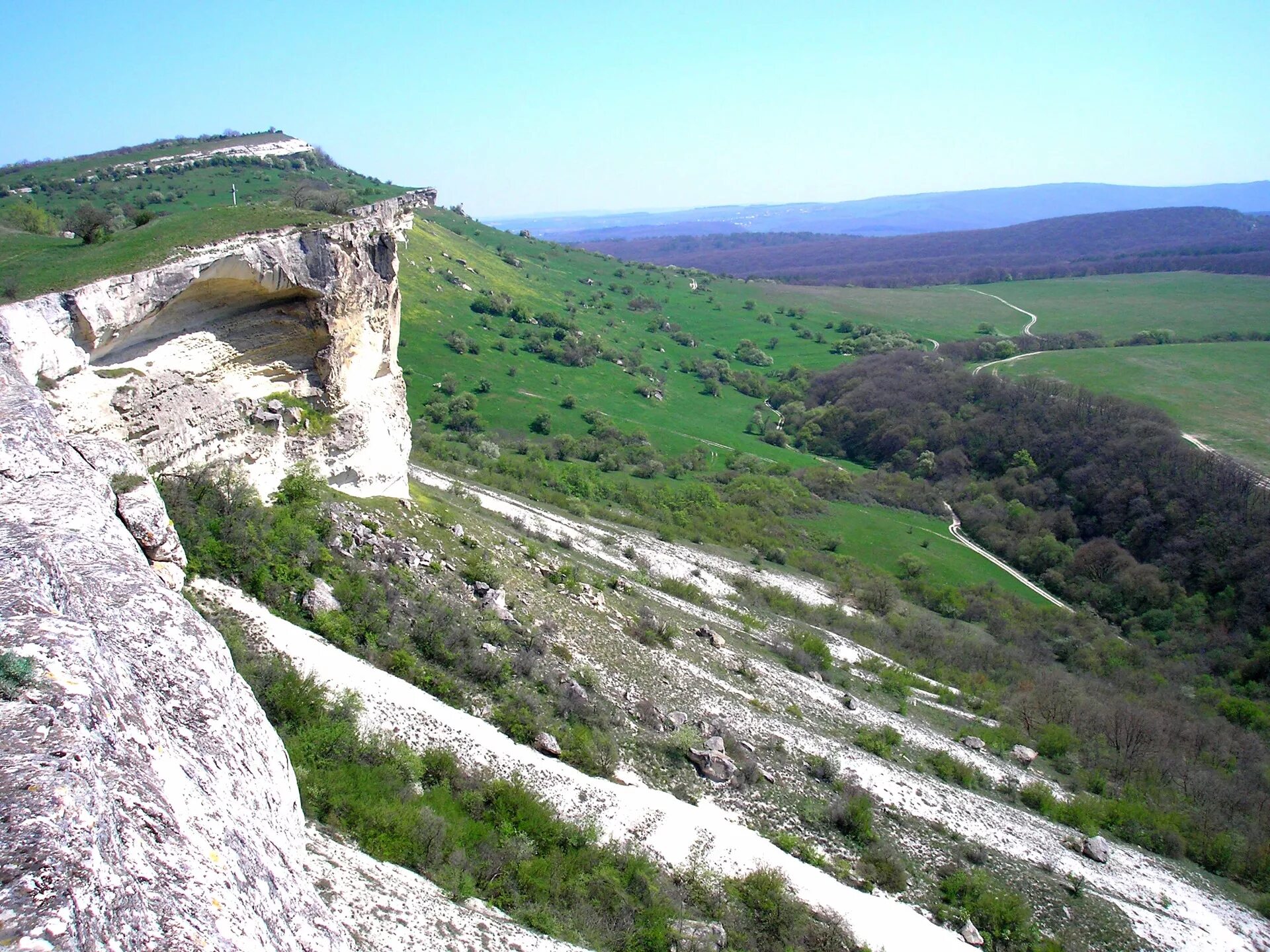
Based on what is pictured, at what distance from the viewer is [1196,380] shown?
68.8 meters

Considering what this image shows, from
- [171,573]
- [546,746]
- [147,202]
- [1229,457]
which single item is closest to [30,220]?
[147,202]

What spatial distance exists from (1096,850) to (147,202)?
218 ft

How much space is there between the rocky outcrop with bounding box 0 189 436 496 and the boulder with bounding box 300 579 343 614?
9.44 feet

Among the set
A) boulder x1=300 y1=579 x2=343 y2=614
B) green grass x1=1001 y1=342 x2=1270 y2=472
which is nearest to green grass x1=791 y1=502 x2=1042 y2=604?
green grass x1=1001 y1=342 x2=1270 y2=472

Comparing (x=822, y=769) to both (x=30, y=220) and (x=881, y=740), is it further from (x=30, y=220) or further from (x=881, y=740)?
(x=30, y=220)

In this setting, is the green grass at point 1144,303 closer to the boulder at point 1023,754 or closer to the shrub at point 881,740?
the boulder at point 1023,754

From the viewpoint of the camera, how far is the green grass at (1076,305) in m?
99.8

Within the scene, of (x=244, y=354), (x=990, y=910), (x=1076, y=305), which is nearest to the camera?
(x=990, y=910)

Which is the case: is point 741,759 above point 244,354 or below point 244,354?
below

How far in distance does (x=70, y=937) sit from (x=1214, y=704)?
37665 millimetres

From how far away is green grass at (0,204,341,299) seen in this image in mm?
14680

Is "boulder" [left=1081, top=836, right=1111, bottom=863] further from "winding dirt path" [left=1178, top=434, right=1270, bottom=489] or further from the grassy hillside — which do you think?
"winding dirt path" [left=1178, top=434, right=1270, bottom=489]

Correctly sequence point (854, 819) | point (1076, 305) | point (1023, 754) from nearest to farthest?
point (854, 819) < point (1023, 754) < point (1076, 305)

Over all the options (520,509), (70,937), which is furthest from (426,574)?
(70,937)
